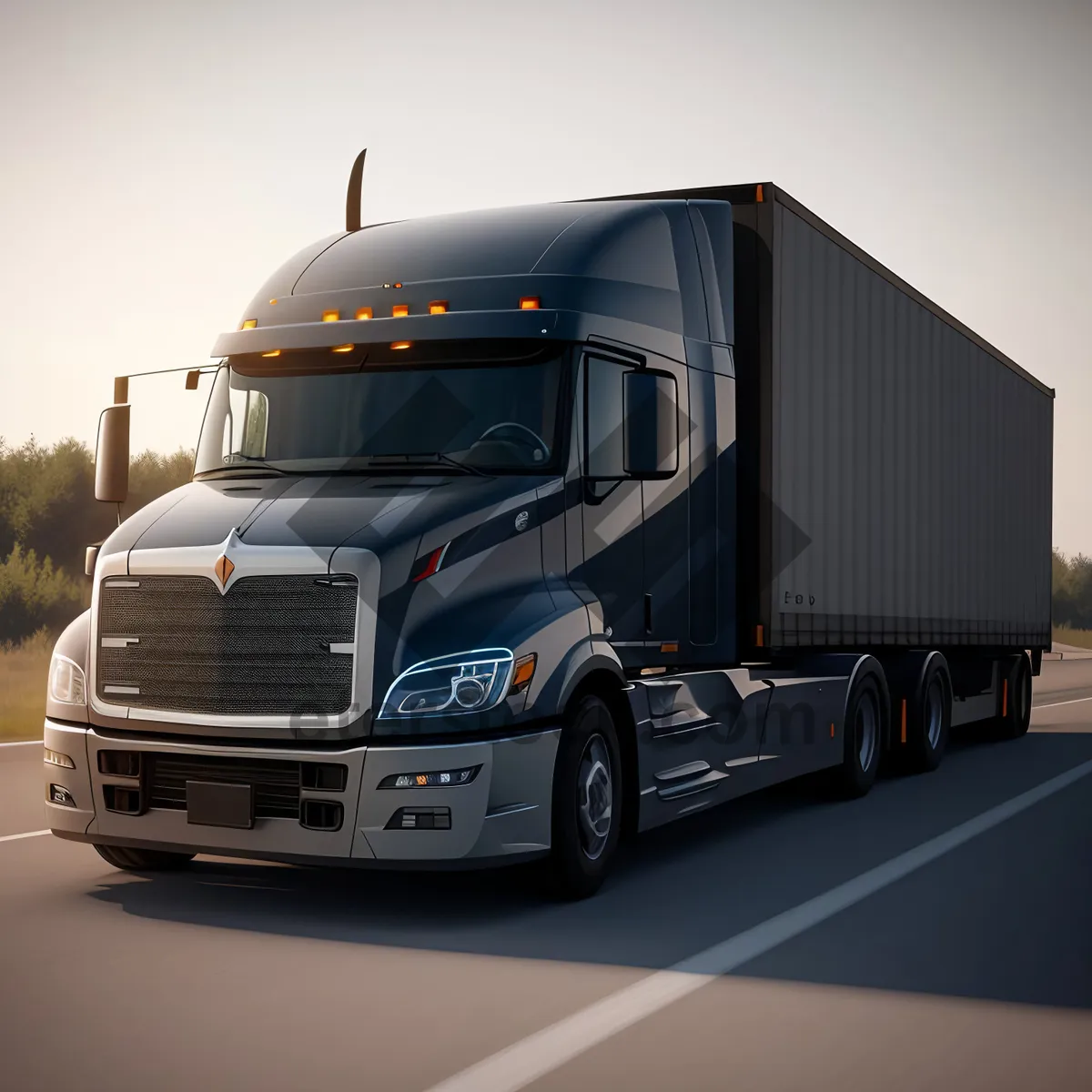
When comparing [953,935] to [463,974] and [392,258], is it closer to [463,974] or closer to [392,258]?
[463,974]

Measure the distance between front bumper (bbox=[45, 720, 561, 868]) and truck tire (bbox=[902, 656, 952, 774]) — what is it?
741 cm

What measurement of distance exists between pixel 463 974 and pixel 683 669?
11.5 feet

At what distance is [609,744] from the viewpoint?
324 inches

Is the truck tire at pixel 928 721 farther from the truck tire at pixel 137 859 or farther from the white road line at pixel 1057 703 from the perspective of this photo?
the white road line at pixel 1057 703

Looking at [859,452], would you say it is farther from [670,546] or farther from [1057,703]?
[1057,703]

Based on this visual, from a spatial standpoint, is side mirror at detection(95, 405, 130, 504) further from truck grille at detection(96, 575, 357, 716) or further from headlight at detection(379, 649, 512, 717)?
headlight at detection(379, 649, 512, 717)

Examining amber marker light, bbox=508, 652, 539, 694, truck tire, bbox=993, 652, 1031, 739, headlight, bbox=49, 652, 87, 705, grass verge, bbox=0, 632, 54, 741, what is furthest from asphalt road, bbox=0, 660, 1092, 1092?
truck tire, bbox=993, 652, 1031, 739

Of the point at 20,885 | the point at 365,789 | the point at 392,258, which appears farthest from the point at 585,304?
the point at 20,885

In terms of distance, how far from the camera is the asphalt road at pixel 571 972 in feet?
16.7

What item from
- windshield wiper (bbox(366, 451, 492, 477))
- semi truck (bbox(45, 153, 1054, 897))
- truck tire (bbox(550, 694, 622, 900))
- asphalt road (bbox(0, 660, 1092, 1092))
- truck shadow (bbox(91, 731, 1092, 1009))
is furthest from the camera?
windshield wiper (bbox(366, 451, 492, 477))

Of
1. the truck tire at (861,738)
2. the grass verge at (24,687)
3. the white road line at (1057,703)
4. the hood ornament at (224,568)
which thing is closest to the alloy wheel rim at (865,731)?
the truck tire at (861,738)

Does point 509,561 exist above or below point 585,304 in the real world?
below

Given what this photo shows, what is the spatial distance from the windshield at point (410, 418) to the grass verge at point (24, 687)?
31.7 feet

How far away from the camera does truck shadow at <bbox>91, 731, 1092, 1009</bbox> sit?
6605mm
